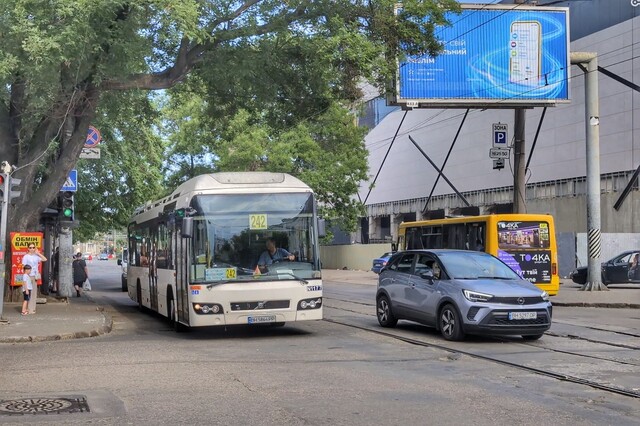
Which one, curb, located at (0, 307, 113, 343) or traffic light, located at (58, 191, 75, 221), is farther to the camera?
traffic light, located at (58, 191, 75, 221)

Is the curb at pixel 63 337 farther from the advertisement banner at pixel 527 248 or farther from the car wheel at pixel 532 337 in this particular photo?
the advertisement banner at pixel 527 248

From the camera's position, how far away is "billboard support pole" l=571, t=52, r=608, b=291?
82.1 ft

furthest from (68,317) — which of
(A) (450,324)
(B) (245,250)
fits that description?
(A) (450,324)

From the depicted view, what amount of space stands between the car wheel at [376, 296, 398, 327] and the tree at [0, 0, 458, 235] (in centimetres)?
488

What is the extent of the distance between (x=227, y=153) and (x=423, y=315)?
27558 mm

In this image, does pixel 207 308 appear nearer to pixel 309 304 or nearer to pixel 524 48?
pixel 309 304

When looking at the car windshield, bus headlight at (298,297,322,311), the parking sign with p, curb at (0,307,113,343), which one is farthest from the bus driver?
the parking sign with p

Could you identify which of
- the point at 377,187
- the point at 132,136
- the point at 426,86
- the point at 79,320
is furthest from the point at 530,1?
the point at 377,187

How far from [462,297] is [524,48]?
16367 mm

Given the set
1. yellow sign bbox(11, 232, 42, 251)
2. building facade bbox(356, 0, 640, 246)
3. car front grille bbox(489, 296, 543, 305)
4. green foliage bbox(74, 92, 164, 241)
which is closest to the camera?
car front grille bbox(489, 296, 543, 305)

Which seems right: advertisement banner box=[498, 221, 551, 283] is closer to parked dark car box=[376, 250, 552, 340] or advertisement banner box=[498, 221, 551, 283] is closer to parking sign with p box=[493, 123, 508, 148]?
parking sign with p box=[493, 123, 508, 148]

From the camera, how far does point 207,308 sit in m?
12.6

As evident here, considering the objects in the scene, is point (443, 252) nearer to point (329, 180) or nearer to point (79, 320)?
point (79, 320)

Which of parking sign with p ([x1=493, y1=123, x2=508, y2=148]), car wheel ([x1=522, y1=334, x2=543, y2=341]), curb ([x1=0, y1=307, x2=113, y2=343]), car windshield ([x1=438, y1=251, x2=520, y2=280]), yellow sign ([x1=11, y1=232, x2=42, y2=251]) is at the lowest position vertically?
curb ([x1=0, y1=307, x2=113, y2=343])
